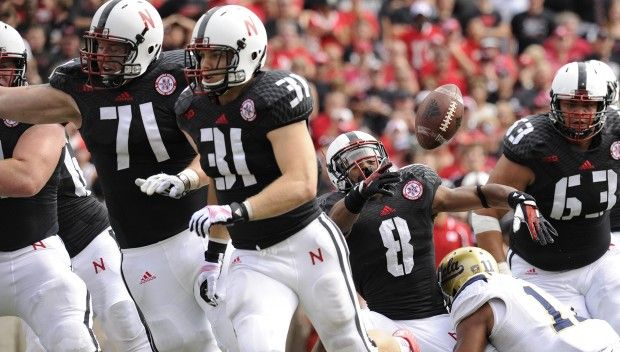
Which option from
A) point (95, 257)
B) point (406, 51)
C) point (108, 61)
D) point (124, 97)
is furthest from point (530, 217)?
point (406, 51)

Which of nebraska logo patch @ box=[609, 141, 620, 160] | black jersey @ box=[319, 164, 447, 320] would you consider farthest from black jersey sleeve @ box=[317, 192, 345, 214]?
nebraska logo patch @ box=[609, 141, 620, 160]

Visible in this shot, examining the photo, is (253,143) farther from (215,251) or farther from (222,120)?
(215,251)

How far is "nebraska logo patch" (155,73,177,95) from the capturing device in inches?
245

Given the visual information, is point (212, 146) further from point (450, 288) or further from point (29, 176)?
point (450, 288)

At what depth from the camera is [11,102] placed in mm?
6113

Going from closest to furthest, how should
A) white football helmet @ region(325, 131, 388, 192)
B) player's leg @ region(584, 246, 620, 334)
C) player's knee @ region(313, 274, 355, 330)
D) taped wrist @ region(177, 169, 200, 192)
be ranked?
player's knee @ region(313, 274, 355, 330), taped wrist @ region(177, 169, 200, 192), white football helmet @ region(325, 131, 388, 192), player's leg @ region(584, 246, 620, 334)

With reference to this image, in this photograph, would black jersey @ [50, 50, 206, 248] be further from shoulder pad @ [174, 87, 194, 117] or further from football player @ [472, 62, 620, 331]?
football player @ [472, 62, 620, 331]

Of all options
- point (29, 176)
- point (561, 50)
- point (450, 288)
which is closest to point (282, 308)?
point (450, 288)

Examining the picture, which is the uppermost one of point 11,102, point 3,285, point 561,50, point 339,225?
point 11,102

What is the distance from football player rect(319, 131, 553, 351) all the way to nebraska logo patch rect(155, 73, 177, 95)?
922 millimetres

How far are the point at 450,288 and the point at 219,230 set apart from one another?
115cm

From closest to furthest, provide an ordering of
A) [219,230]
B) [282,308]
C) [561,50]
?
[282,308] < [219,230] < [561,50]

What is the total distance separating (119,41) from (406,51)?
27.7ft

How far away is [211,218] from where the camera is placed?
17.3 ft
